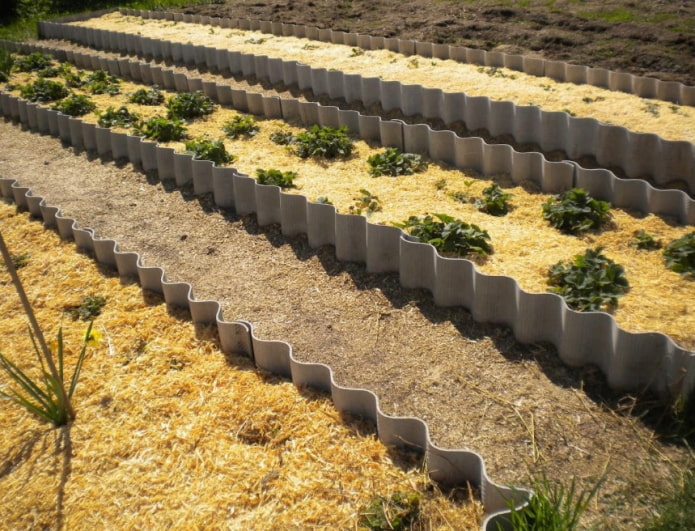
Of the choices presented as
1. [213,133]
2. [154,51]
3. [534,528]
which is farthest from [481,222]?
[154,51]

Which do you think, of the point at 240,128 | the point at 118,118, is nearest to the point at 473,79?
the point at 240,128

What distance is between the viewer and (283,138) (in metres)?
9.00

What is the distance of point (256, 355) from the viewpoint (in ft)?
16.4

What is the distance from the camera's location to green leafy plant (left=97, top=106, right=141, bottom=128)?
32.6 feet

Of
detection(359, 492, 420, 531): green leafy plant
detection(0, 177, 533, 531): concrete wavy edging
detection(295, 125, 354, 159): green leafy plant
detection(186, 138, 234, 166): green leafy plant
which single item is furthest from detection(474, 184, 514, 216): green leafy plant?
detection(359, 492, 420, 531): green leafy plant

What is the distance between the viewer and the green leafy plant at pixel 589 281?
4.93m

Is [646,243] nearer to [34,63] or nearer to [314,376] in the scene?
[314,376]

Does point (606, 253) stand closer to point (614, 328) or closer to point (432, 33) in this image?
point (614, 328)

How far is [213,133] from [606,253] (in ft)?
19.6

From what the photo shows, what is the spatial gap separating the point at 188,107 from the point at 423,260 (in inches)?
238

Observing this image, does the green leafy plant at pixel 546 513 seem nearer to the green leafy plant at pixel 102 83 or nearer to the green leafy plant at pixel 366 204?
the green leafy plant at pixel 366 204

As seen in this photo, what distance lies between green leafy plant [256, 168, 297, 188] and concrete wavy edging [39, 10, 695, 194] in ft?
9.54

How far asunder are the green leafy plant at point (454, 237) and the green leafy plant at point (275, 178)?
78.1 inches

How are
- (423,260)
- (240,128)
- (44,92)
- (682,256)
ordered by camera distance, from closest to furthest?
1. (682,256)
2. (423,260)
3. (240,128)
4. (44,92)
